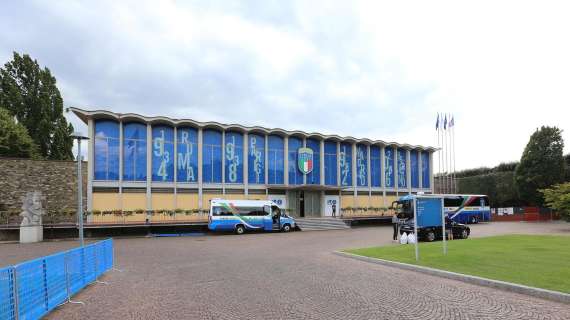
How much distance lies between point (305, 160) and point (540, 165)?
1159 inches

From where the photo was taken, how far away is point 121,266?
13422 millimetres

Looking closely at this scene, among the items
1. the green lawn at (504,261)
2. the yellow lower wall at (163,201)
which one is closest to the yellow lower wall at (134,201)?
the yellow lower wall at (163,201)

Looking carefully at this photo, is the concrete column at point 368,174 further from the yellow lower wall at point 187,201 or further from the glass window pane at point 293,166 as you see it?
the yellow lower wall at point 187,201

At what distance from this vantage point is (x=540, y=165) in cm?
4816

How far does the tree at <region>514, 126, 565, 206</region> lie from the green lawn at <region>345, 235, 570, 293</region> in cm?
3929

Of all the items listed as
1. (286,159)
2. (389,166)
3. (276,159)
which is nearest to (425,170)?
(389,166)

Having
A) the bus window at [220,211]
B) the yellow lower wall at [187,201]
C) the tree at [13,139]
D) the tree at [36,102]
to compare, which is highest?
the tree at [36,102]

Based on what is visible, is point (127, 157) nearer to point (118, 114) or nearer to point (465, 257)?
point (118, 114)

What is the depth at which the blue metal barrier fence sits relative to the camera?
6.04 metres

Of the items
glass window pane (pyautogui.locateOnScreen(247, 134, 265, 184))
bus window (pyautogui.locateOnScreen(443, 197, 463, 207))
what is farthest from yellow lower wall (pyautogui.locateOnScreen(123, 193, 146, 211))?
bus window (pyautogui.locateOnScreen(443, 197, 463, 207))

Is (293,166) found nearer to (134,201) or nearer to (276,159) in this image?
(276,159)

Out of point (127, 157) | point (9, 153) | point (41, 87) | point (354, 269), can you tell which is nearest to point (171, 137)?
point (127, 157)

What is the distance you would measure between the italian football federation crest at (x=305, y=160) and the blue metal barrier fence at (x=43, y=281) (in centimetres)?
3213

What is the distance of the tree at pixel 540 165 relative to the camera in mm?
48000
